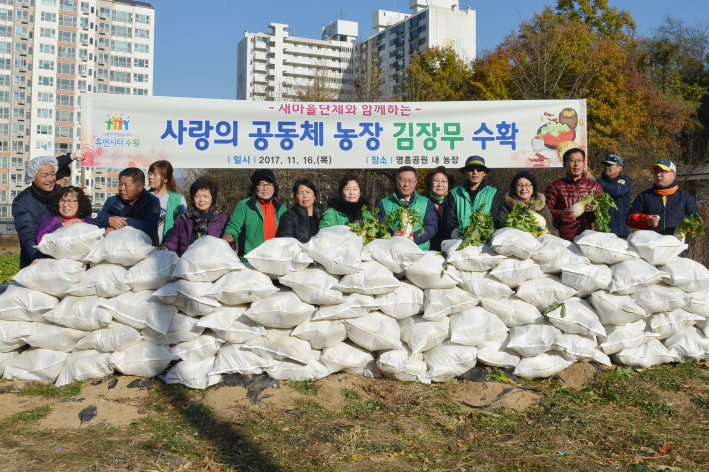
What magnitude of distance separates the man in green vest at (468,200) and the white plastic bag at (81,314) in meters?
2.74

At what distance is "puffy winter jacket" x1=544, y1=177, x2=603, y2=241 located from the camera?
4559 mm

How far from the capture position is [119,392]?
12.3 ft

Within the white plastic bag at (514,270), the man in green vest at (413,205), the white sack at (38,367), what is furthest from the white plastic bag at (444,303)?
the white sack at (38,367)

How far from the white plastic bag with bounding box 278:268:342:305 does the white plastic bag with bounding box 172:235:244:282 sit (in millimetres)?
367

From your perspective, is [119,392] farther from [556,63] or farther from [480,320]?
[556,63]

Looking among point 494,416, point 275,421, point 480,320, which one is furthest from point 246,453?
point 480,320

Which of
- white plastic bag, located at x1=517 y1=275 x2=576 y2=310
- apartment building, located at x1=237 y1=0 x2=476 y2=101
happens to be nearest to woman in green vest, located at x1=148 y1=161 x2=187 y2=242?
white plastic bag, located at x1=517 y1=275 x2=576 y2=310

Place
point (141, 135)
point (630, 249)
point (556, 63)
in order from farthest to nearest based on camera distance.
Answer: point (556, 63), point (141, 135), point (630, 249)

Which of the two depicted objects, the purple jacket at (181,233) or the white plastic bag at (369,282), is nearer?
the white plastic bag at (369,282)

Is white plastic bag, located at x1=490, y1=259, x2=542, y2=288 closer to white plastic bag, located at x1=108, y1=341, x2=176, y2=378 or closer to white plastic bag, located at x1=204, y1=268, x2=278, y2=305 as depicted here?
white plastic bag, located at x1=204, y1=268, x2=278, y2=305

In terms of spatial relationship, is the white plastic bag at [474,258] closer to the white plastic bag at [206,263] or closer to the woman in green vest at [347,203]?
the woman in green vest at [347,203]

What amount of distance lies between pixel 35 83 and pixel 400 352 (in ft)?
215

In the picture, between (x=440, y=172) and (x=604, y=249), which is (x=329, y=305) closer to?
(x=440, y=172)

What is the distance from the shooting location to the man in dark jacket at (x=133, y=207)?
14.4ft
